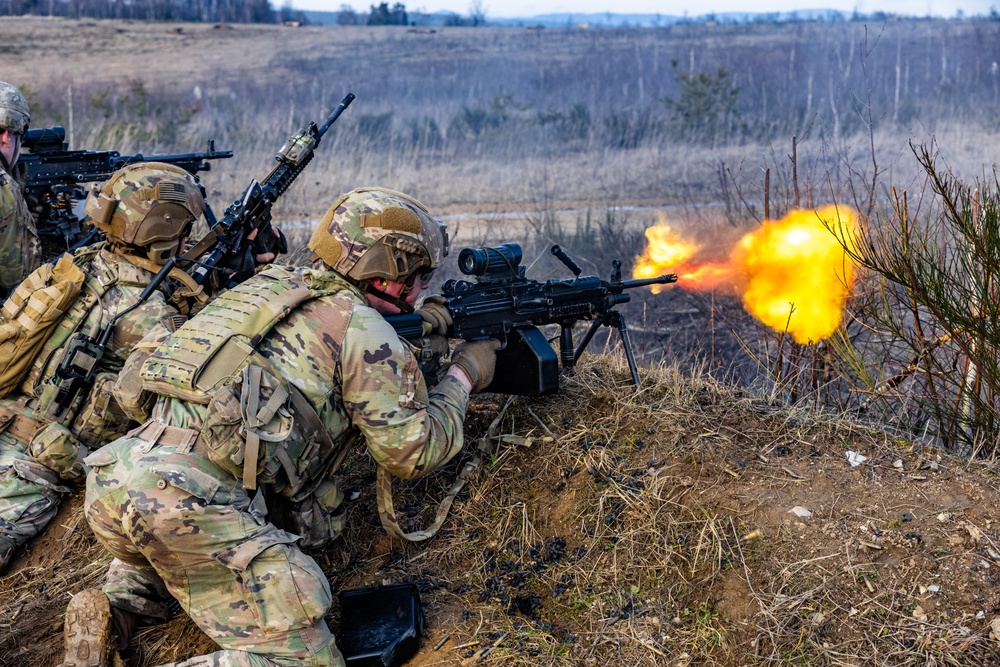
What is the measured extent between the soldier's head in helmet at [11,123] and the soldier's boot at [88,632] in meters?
4.34

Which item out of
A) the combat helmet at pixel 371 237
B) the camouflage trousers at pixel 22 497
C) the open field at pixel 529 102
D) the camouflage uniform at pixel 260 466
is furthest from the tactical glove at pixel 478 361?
the camouflage trousers at pixel 22 497

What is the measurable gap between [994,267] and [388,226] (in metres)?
3.05

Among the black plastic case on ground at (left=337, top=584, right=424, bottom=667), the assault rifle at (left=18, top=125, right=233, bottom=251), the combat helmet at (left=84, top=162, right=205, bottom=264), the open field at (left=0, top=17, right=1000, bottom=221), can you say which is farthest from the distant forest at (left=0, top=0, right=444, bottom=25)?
the black plastic case on ground at (left=337, top=584, right=424, bottom=667)

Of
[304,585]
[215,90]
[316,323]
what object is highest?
[215,90]

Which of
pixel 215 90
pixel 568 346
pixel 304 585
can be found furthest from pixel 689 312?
pixel 215 90

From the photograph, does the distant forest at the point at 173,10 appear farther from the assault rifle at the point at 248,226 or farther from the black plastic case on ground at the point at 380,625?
the black plastic case on ground at the point at 380,625

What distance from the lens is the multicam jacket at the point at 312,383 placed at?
11.8 feet

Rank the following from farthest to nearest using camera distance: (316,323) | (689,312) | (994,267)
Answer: (689,312)
(994,267)
(316,323)

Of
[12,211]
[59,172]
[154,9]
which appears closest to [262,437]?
[12,211]

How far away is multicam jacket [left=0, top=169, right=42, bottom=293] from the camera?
6344 millimetres

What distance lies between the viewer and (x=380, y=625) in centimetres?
385

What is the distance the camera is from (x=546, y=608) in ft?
13.4

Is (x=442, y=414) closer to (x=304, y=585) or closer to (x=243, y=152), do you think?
(x=304, y=585)

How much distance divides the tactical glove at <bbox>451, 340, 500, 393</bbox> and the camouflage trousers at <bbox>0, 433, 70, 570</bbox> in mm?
2653
